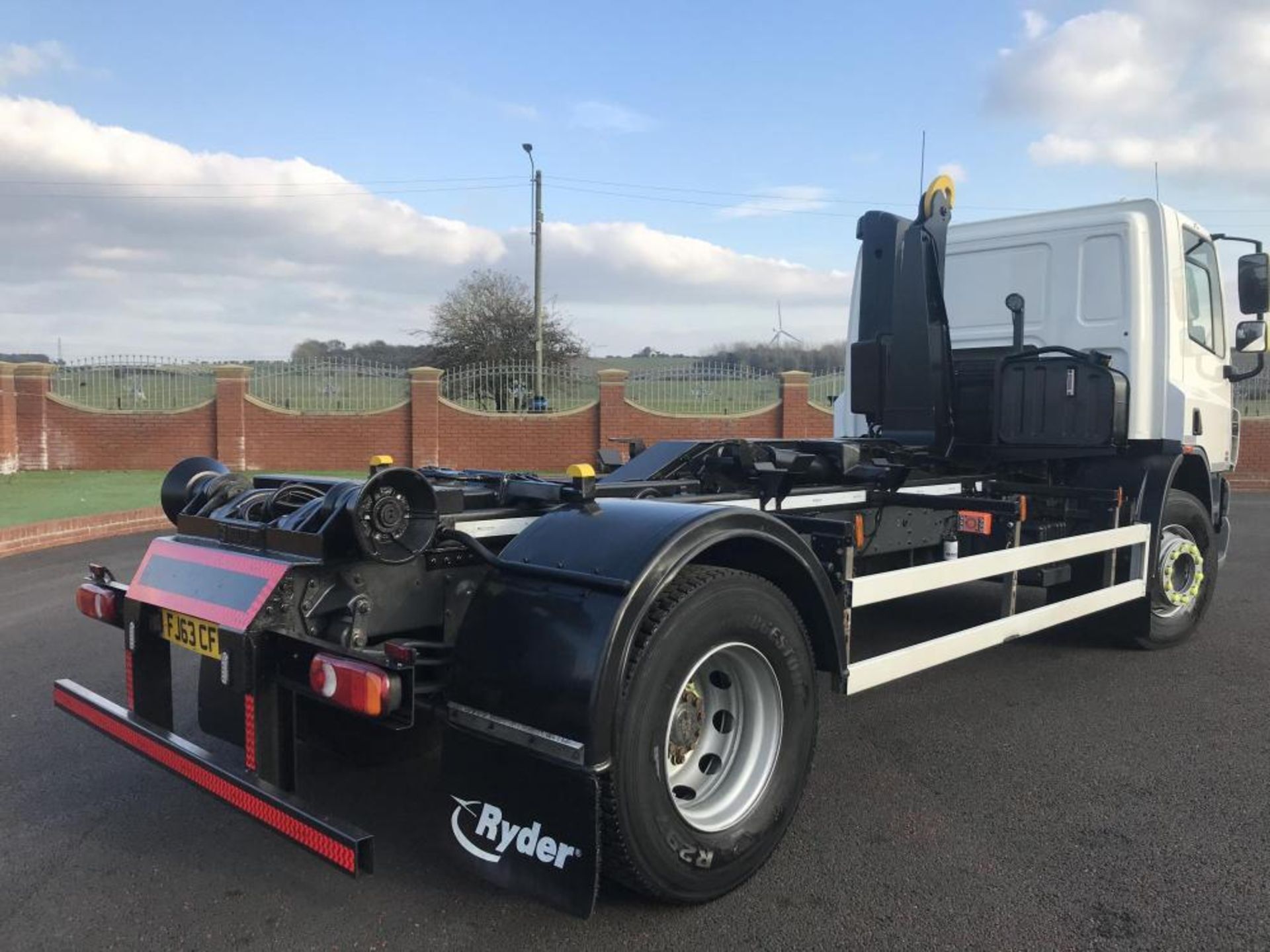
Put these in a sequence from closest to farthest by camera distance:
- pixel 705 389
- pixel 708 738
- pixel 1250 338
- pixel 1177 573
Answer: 1. pixel 708 738
2. pixel 1177 573
3. pixel 1250 338
4. pixel 705 389

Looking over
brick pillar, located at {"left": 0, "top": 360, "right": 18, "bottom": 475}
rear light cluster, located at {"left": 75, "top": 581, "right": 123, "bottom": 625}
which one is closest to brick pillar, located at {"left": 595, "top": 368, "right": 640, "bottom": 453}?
brick pillar, located at {"left": 0, "top": 360, "right": 18, "bottom": 475}

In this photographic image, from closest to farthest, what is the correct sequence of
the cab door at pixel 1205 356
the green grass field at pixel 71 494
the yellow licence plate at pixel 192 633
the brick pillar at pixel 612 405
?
the yellow licence plate at pixel 192 633
the cab door at pixel 1205 356
the green grass field at pixel 71 494
the brick pillar at pixel 612 405

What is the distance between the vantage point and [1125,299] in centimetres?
604

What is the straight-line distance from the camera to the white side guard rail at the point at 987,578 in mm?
3703

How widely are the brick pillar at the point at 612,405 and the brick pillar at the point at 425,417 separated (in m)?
3.31

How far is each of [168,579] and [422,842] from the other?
125 centimetres

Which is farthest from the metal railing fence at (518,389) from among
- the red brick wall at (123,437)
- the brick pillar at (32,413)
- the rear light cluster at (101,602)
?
the rear light cluster at (101,602)

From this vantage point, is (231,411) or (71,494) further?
(231,411)

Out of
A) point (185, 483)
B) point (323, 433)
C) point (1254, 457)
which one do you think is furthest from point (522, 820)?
point (1254, 457)

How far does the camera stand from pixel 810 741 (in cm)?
334

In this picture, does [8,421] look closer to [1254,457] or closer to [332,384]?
[332,384]

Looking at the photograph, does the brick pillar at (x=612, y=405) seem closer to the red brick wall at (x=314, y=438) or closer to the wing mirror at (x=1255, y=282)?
the red brick wall at (x=314, y=438)

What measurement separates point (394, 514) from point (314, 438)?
1756 centimetres

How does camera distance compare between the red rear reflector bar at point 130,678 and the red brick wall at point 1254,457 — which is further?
the red brick wall at point 1254,457
